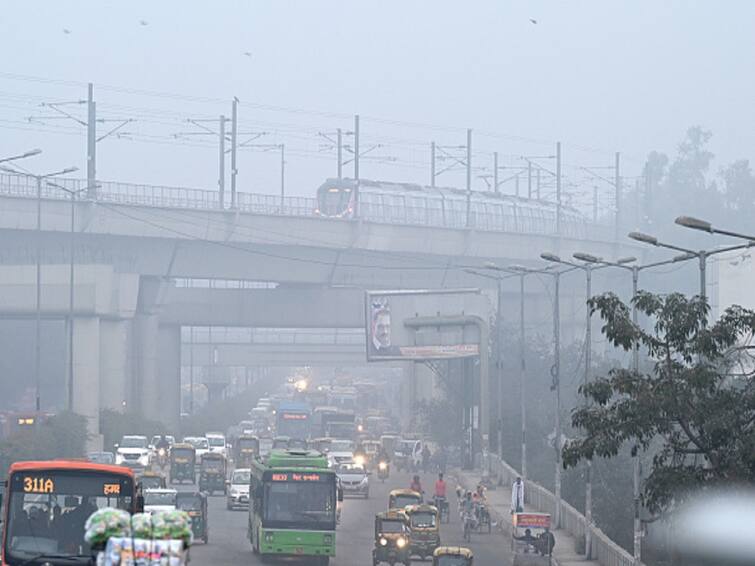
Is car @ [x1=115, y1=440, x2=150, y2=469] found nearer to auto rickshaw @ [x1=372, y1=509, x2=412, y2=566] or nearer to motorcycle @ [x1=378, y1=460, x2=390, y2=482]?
motorcycle @ [x1=378, y1=460, x2=390, y2=482]

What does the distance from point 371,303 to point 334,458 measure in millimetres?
11086

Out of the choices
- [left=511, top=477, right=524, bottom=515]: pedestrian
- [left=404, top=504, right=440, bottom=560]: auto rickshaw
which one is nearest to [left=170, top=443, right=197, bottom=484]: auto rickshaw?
[left=511, top=477, right=524, bottom=515]: pedestrian

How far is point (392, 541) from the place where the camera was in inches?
1526

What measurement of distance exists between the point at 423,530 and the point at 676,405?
16961 mm

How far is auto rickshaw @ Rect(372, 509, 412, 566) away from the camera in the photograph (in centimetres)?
3834

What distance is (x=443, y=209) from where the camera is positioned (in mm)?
93562

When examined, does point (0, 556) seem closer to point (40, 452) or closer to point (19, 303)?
point (40, 452)

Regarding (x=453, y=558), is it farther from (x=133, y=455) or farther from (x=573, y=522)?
(x=133, y=455)

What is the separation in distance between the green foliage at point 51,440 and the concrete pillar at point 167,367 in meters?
24.4

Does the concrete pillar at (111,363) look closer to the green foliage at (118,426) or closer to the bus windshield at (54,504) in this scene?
the green foliage at (118,426)

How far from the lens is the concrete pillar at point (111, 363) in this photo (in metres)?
79.9

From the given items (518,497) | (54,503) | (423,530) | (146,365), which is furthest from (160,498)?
(146,365)

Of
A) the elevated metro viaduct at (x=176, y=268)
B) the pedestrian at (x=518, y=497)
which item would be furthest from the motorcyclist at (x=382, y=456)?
the pedestrian at (x=518, y=497)

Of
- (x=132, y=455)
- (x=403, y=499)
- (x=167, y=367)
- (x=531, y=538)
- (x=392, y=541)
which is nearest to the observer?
(x=392, y=541)
